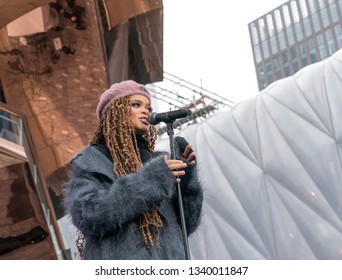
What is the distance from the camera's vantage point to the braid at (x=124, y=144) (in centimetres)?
208

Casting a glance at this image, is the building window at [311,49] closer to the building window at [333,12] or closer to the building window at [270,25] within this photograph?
the building window at [333,12]

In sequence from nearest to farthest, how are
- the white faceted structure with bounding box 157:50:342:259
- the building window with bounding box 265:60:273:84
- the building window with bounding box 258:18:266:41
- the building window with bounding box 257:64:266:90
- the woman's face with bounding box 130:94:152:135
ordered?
the woman's face with bounding box 130:94:152:135 → the white faceted structure with bounding box 157:50:342:259 → the building window with bounding box 265:60:273:84 → the building window with bounding box 257:64:266:90 → the building window with bounding box 258:18:266:41

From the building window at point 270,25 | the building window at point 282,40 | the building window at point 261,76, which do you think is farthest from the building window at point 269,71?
the building window at point 270,25

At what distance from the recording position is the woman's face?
7.65 feet

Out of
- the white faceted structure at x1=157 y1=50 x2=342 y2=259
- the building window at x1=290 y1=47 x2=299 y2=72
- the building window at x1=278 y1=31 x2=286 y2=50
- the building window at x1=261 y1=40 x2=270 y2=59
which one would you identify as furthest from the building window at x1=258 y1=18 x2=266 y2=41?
the white faceted structure at x1=157 y1=50 x2=342 y2=259

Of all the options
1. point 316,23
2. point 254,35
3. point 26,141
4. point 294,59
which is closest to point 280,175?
point 26,141

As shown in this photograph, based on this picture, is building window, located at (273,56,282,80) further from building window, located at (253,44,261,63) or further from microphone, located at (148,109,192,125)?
microphone, located at (148,109,192,125)

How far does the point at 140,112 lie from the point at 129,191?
0.46m

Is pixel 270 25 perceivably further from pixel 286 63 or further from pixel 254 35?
pixel 286 63

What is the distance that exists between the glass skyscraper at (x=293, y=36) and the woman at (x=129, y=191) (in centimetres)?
5698
